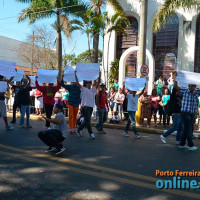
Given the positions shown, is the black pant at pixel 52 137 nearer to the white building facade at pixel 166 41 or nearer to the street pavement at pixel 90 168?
the street pavement at pixel 90 168

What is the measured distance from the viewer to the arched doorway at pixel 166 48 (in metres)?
16.8

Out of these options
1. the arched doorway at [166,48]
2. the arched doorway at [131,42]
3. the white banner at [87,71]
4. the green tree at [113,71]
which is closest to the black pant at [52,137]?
the white banner at [87,71]

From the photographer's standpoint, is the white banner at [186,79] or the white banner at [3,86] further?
the white banner at [3,86]

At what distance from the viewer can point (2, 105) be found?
Answer: 9305 mm

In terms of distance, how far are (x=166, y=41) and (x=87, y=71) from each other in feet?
31.9

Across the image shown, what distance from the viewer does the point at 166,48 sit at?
1711 cm

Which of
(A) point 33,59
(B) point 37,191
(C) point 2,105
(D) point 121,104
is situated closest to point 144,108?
(D) point 121,104

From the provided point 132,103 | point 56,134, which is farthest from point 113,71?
point 56,134

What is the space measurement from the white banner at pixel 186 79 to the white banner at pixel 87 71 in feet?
8.30

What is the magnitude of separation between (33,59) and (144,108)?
28.1 meters

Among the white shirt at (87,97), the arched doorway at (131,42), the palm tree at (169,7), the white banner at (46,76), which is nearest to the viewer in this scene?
the white shirt at (87,97)

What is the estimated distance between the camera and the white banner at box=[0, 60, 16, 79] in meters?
8.80

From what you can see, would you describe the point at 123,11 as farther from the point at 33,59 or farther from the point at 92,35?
the point at 33,59

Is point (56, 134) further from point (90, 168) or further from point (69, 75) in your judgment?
point (69, 75)
